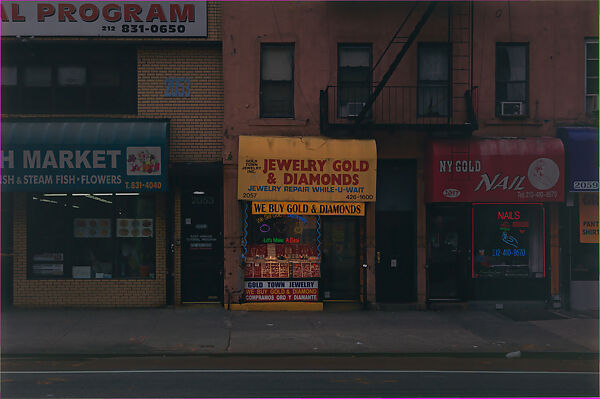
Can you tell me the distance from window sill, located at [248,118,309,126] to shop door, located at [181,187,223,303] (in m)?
2.03

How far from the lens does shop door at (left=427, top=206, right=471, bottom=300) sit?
1516 cm

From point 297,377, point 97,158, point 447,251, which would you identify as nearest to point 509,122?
point 447,251

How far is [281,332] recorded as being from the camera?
12406 mm

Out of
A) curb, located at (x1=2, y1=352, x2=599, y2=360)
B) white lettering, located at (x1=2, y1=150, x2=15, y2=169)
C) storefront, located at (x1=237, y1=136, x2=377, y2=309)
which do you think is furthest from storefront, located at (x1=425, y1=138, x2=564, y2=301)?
white lettering, located at (x1=2, y1=150, x2=15, y2=169)

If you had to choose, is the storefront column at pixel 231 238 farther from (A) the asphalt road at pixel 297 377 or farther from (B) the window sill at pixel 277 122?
(A) the asphalt road at pixel 297 377

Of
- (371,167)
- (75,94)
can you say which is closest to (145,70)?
(75,94)

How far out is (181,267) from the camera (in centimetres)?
1494

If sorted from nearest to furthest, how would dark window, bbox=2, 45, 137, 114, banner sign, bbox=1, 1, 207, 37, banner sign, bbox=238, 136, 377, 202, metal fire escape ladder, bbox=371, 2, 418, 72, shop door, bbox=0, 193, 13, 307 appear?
banner sign, bbox=238, 136, 377, 202
metal fire escape ladder, bbox=371, 2, 418, 72
banner sign, bbox=1, 1, 207, 37
shop door, bbox=0, 193, 13, 307
dark window, bbox=2, 45, 137, 114

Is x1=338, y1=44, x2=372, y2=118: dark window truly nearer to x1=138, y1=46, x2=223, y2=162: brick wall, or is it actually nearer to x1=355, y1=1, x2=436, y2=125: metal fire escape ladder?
x1=355, y1=1, x2=436, y2=125: metal fire escape ladder

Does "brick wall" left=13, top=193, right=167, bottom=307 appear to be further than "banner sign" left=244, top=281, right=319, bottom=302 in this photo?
No

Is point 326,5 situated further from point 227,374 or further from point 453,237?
point 227,374

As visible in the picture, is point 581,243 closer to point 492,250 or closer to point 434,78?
point 492,250

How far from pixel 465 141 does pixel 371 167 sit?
251 cm

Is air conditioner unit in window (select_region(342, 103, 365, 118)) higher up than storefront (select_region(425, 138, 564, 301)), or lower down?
higher up
